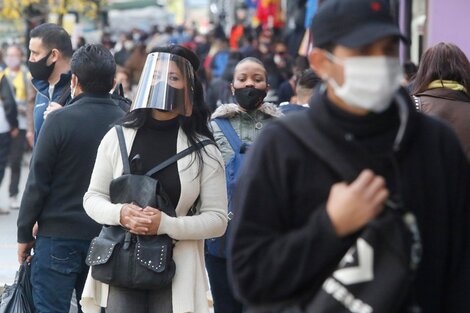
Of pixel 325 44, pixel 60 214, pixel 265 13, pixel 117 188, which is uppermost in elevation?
pixel 325 44

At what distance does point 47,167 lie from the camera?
233 inches

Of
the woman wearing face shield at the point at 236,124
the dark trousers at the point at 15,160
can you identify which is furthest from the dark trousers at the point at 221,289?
the dark trousers at the point at 15,160

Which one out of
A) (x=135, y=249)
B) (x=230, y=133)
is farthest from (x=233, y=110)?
(x=135, y=249)

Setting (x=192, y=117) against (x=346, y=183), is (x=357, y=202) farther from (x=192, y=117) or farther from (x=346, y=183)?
(x=192, y=117)

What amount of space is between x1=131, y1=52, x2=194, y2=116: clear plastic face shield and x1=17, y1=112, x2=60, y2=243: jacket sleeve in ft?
2.43

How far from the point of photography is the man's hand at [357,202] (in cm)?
284

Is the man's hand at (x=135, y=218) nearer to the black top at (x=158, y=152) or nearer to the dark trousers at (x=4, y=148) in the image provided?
the black top at (x=158, y=152)

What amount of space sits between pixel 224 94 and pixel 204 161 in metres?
8.55

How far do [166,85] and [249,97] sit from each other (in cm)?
171

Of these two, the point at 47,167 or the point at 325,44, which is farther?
the point at 47,167

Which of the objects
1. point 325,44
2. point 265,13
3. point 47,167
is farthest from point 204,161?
point 265,13

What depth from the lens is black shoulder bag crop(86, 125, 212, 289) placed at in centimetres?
505

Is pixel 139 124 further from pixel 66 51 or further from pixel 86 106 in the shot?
pixel 66 51

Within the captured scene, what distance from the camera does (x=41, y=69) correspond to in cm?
730
